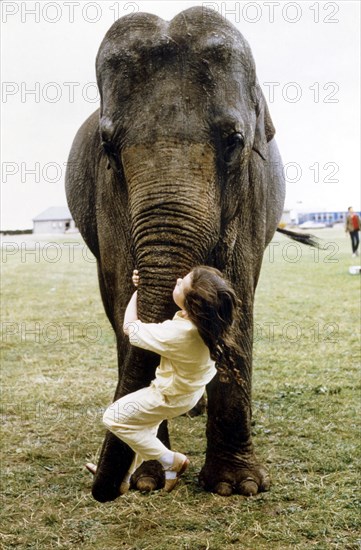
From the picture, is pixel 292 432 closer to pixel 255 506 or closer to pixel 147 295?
pixel 255 506

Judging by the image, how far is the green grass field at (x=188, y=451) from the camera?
4.42 metres

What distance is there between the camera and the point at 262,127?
5191mm

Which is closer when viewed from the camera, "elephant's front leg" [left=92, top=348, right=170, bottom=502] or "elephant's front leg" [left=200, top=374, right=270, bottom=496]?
"elephant's front leg" [left=92, top=348, right=170, bottom=502]

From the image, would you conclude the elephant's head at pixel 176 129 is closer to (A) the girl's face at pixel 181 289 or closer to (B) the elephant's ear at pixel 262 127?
(A) the girl's face at pixel 181 289

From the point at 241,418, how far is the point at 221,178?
1.71 meters

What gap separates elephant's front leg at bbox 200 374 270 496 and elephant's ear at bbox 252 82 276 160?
154cm

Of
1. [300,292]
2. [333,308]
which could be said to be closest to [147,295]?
[333,308]

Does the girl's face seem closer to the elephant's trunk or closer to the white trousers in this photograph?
the elephant's trunk

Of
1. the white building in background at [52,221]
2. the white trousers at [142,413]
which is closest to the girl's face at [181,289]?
the white trousers at [142,413]

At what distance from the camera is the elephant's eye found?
4.31m

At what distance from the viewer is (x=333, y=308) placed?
13.8m

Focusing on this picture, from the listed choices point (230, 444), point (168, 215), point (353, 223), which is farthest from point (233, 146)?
point (353, 223)

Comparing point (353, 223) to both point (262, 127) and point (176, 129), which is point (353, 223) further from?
point (176, 129)

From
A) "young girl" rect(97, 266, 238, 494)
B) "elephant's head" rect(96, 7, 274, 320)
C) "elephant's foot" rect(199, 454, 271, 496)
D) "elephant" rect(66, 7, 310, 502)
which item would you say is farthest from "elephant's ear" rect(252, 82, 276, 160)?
"elephant's foot" rect(199, 454, 271, 496)
